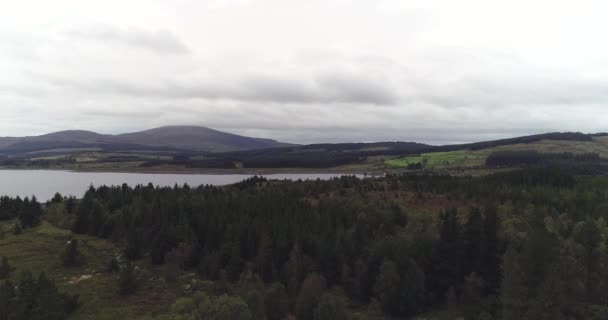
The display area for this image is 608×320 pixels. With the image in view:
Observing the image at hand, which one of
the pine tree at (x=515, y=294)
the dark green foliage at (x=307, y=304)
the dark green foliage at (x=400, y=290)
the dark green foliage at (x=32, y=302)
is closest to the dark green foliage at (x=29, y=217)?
the dark green foliage at (x=32, y=302)

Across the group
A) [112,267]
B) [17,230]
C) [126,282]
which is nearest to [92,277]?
[112,267]

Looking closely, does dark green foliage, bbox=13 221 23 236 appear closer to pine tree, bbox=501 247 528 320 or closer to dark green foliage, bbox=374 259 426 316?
dark green foliage, bbox=374 259 426 316

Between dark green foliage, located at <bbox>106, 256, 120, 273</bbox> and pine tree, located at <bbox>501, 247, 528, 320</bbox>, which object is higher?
pine tree, located at <bbox>501, 247, 528, 320</bbox>

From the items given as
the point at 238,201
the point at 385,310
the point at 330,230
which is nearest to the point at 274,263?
the point at 330,230

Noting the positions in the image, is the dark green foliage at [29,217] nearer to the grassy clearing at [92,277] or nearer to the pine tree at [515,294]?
the grassy clearing at [92,277]

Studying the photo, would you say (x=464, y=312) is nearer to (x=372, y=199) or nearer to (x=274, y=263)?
(x=274, y=263)

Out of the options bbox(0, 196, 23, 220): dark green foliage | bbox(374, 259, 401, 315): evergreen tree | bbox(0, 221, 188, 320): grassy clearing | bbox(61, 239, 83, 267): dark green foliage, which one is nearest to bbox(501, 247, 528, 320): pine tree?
bbox(374, 259, 401, 315): evergreen tree

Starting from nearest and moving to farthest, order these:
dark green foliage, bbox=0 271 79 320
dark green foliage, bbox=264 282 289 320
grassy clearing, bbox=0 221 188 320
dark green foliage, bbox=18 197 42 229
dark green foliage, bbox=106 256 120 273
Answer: dark green foliage, bbox=0 271 79 320 → dark green foliage, bbox=264 282 289 320 → grassy clearing, bbox=0 221 188 320 → dark green foliage, bbox=106 256 120 273 → dark green foliage, bbox=18 197 42 229
